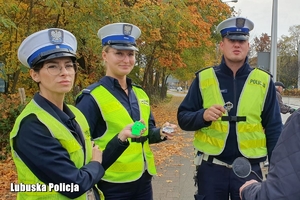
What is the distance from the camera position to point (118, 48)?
9.30ft

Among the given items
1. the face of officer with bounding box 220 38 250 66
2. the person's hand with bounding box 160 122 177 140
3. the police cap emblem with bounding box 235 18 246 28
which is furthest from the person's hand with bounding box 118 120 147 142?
the police cap emblem with bounding box 235 18 246 28

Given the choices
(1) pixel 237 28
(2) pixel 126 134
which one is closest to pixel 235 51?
(1) pixel 237 28

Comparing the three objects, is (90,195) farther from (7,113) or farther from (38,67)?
(7,113)

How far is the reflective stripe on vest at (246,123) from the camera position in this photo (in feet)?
9.66

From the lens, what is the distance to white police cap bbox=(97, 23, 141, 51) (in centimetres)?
287

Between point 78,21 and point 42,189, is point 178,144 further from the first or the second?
point 42,189

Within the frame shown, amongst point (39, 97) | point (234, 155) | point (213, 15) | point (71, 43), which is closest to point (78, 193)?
point (39, 97)

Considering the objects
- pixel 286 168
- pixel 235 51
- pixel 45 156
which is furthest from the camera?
pixel 235 51

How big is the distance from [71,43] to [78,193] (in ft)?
3.18

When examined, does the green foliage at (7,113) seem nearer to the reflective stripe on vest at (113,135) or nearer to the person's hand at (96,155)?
the reflective stripe on vest at (113,135)

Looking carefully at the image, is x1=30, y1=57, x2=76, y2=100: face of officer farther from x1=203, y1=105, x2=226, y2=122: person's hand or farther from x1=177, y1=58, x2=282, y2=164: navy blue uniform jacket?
x1=177, y1=58, x2=282, y2=164: navy blue uniform jacket

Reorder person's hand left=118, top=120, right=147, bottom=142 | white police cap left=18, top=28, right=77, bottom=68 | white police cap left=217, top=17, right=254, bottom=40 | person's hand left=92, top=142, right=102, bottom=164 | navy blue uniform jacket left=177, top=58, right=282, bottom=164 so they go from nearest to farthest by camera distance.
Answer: white police cap left=18, top=28, right=77, bottom=68
person's hand left=92, top=142, right=102, bottom=164
person's hand left=118, top=120, right=147, bottom=142
navy blue uniform jacket left=177, top=58, right=282, bottom=164
white police cap left=217, top=17, right=254, bottom=40

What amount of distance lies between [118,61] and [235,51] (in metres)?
1.12

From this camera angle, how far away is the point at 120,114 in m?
2.72
